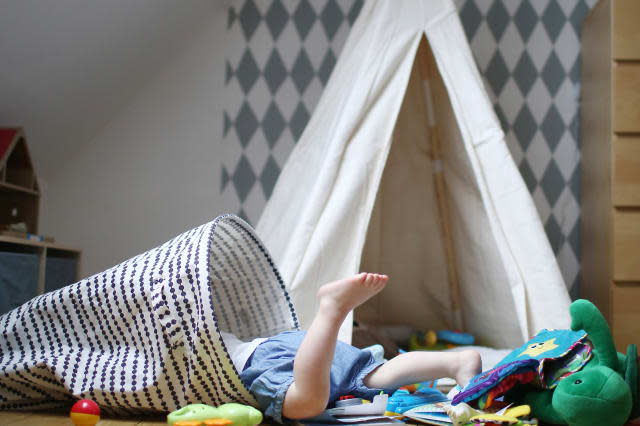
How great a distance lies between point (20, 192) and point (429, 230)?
1.72 metres

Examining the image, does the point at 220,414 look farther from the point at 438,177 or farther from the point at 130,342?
the point at 438,177

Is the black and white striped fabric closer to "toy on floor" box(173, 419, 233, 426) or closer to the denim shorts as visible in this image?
the denim shorts

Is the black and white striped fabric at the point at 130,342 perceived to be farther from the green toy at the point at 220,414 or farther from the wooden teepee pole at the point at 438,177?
the wooden teepee pole at the point at 438,177

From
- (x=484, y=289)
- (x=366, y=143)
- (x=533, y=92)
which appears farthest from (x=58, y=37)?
(x=533, y=92)

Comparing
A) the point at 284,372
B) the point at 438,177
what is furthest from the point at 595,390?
the point at 438,177

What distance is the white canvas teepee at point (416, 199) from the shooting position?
79.7 inches

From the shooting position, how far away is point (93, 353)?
1.38m

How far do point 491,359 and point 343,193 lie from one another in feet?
2.34

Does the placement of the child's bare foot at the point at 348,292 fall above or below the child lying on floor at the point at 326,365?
above

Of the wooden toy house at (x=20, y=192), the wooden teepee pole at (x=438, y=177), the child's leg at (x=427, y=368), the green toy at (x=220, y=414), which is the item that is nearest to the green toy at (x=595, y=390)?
the child's leg at (x=427, y=368)

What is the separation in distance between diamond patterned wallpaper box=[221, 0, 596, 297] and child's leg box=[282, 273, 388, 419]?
1921mm

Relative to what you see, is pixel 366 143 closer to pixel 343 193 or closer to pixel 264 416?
pixel 343 193

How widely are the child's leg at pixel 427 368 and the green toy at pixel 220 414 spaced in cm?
37

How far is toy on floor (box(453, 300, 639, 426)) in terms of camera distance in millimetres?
1121
